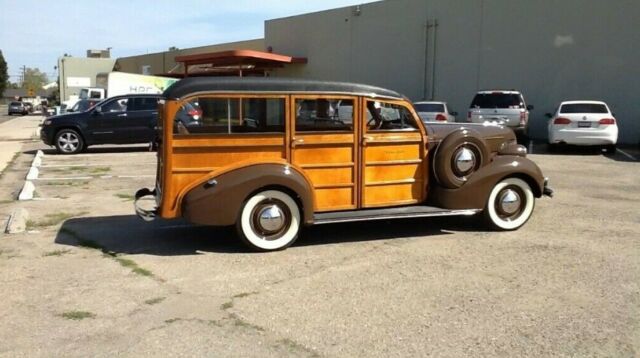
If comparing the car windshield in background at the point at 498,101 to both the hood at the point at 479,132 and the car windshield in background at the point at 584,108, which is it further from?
the hood at the point at 479,132

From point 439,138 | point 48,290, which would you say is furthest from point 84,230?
point 439,138

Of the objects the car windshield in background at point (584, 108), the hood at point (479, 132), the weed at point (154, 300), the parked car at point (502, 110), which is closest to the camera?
the weed at point (154, 300)

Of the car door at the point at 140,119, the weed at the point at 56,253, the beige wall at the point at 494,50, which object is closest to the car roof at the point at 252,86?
the weed at the point at 56,253

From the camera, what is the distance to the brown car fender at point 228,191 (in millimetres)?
6398

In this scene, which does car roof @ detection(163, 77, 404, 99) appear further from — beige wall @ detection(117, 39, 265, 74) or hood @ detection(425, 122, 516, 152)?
beige wall @ detection(117, 39, 265, 74)

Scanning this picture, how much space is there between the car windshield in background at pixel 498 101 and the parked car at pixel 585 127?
1.56 m

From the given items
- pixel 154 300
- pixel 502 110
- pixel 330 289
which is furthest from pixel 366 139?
pixel 502 110

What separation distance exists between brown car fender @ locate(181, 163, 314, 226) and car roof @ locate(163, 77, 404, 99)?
0.84 meters

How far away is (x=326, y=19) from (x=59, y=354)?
99.6 feet

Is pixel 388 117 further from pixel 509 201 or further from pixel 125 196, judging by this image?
pixel 125 196

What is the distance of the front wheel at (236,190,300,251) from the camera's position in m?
6.57

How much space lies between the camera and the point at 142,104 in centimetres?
1827

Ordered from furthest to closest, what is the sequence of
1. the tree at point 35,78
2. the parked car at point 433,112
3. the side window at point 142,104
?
the tree at point 35,78, the parked car at point 433,112, the side window at point 142,104

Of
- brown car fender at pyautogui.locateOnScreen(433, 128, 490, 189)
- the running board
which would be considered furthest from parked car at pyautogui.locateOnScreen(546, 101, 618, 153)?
the running board
